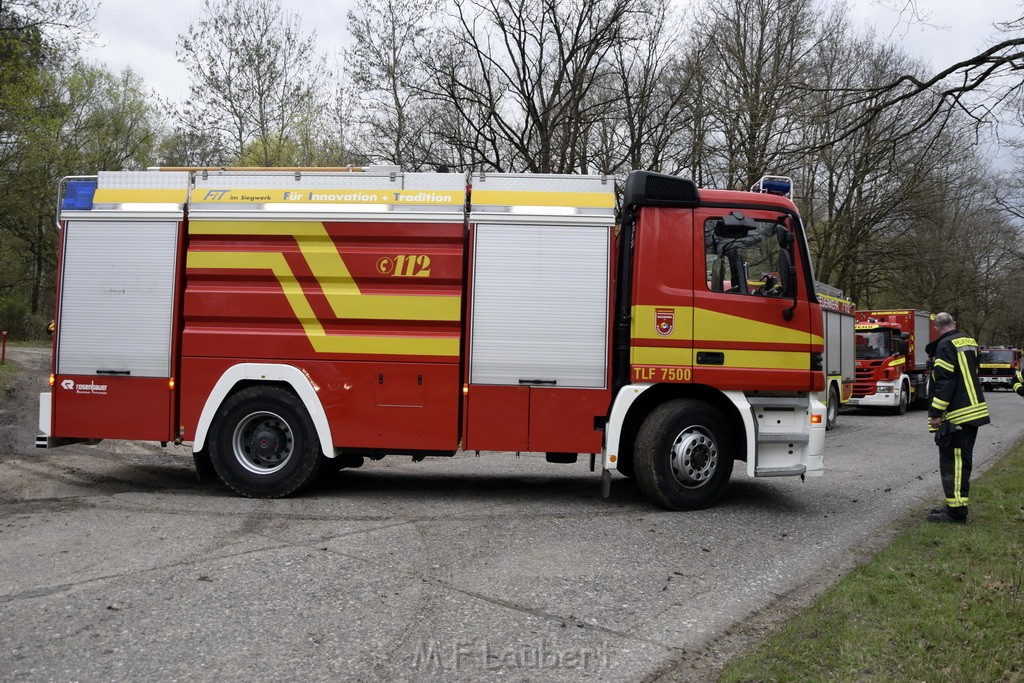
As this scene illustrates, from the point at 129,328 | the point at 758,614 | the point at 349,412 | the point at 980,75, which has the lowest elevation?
the point at 758,614

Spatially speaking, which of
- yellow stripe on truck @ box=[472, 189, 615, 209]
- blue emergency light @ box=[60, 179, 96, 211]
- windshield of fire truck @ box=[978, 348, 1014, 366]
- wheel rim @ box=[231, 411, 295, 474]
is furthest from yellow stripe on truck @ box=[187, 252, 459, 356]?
windshield of fire truck @ box=[978, 348, 1014, 366]

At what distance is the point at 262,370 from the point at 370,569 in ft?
9.15

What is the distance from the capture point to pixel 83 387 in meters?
7.69

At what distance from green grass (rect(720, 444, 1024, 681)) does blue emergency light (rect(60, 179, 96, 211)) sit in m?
7.15

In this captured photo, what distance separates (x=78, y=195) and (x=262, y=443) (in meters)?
3.05

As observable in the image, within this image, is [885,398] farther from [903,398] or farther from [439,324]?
[439,324]

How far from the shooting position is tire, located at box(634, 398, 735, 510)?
716 centimetres

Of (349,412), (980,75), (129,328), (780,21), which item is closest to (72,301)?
(129,328)

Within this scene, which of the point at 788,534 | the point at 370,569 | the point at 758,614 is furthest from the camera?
the point at 788,534

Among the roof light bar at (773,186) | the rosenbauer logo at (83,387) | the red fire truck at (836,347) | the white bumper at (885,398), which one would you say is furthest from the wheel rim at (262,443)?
the white bumper at (885,398)

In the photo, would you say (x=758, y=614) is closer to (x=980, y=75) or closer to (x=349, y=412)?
(x=349, y=412)

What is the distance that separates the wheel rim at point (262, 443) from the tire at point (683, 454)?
334 cm

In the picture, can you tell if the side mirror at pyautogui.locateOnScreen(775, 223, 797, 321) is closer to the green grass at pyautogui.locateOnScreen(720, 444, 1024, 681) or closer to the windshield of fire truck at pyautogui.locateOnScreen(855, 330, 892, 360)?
the green grass at pyautogui.locateOnScreen(720, 444, 1024, 681)

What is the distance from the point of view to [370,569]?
5.42m
